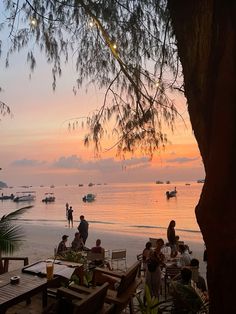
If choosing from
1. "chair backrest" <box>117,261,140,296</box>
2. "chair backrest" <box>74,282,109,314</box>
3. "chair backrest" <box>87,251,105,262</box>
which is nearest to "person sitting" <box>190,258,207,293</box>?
"chair backrest" <box>117,261,140,296</box>

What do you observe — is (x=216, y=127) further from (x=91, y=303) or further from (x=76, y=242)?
(x=76, y=242)

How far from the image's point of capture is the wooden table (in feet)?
14.5

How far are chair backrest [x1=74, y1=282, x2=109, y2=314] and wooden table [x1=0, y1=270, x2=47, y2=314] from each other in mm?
1007

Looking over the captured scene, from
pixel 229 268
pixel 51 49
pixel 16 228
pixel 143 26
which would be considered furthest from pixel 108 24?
pixel 229 268

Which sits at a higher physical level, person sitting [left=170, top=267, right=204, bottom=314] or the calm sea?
person sitting [left=170, top=267, right=204, bottom=314]

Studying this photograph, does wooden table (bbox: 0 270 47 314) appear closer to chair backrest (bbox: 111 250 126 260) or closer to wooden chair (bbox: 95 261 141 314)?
wooden chair (bbox: 95 261 141 314)

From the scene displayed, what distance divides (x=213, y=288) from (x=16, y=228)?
3.82 m

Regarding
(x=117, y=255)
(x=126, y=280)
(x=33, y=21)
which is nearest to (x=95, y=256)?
(x=117, y=255)

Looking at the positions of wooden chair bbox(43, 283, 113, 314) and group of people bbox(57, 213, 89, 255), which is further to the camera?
group of people bbox(57, 213, 89, 255)

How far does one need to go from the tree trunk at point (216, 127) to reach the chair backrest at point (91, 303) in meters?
1.48

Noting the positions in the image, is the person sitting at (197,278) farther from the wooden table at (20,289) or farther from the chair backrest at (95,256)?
the wooden table at (20,289)

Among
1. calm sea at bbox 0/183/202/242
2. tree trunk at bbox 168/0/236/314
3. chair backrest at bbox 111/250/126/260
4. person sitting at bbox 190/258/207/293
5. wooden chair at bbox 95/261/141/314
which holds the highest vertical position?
tree trunk at bbox 168/0/236/314

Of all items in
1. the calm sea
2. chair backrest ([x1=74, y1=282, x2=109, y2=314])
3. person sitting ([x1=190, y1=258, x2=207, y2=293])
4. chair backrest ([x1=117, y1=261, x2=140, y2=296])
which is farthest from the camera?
the calm sea

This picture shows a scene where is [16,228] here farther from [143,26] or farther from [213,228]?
[213,228]
